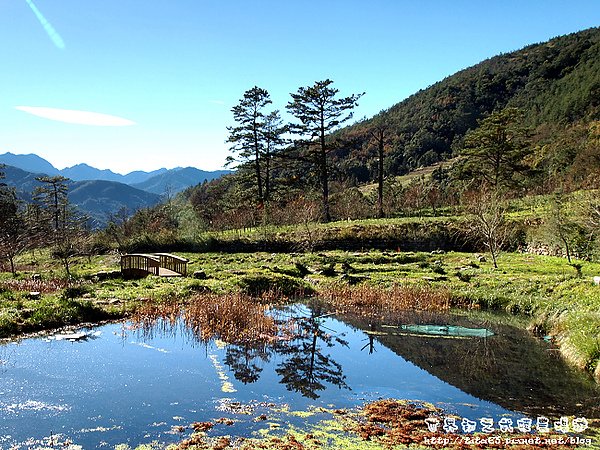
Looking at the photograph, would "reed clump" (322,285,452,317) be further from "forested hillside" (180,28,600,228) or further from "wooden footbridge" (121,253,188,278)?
"forested hillside" (180,28,600,228)

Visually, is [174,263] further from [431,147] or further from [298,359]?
[431,147]

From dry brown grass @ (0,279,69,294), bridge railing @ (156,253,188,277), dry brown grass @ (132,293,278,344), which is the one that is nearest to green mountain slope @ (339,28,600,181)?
bridge railing @ (156,253,188,277)

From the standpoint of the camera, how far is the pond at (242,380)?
7824 millimetres

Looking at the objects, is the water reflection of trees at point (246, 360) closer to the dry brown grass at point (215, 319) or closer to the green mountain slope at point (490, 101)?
the dry brown grass at point (215, 319)

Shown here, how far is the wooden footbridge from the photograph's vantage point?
79.1ft

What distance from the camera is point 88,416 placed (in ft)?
26.0

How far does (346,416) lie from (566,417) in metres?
3.97

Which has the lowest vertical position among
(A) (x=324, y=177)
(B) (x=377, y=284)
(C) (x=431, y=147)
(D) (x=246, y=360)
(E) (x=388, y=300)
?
(D) (x=246, y=360)

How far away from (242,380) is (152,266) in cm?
1670

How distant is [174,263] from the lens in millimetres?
26328

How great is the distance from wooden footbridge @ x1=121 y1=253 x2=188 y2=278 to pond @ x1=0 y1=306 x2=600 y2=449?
9683 millimetres

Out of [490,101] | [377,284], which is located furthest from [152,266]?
[490,101]

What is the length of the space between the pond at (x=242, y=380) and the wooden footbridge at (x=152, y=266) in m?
9.68

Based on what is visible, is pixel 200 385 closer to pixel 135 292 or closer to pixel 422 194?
pixel 135 292
